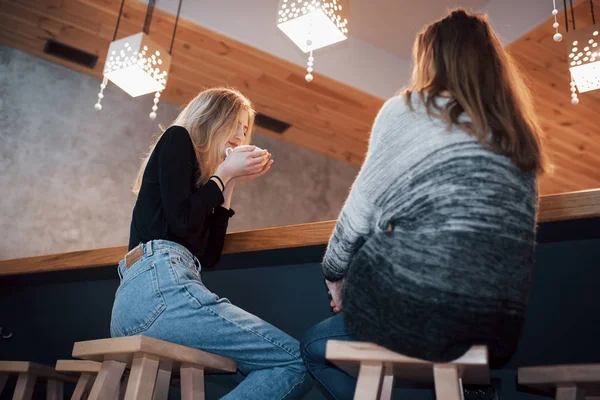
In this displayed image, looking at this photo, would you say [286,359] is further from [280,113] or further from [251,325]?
[280,113]

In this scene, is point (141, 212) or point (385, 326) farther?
point (141, 212)

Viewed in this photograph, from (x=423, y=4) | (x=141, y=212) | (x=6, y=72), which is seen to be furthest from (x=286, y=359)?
(x=6, y=72)

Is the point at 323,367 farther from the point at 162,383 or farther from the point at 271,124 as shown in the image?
the point at 271,124

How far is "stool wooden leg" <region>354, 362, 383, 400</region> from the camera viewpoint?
96 cm

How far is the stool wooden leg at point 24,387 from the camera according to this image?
1799 millimetres

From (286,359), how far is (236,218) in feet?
10.6

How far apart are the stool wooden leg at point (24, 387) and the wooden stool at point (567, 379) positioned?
1464 mm

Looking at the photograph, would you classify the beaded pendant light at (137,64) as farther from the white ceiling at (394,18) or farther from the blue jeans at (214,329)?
the blue jeans at (214,329)

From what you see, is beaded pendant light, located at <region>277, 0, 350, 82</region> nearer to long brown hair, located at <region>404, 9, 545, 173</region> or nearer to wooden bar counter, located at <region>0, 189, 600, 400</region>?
wooden bar counter, located at <region>0, 189, 600, 400</region>

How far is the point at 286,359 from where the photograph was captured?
4.08 ft

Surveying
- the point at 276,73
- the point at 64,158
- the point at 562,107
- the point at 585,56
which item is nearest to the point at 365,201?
the point at 585,56

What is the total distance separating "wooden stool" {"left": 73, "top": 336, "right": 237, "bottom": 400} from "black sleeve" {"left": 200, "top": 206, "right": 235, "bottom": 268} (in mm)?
364

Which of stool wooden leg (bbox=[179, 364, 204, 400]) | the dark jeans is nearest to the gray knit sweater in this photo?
the dark jeans

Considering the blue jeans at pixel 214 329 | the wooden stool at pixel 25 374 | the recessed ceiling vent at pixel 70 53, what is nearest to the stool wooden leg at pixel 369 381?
the blue jeans at pixel 214 329
